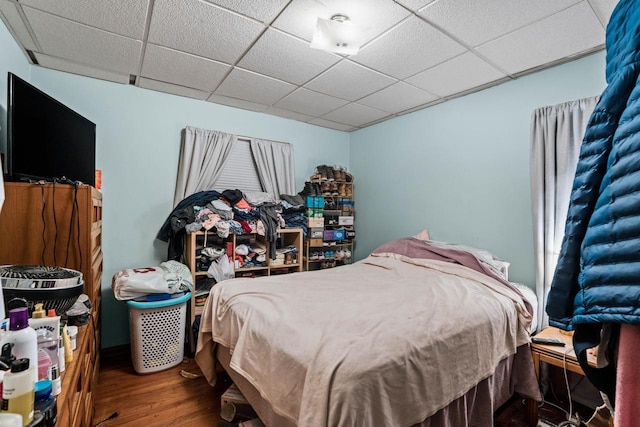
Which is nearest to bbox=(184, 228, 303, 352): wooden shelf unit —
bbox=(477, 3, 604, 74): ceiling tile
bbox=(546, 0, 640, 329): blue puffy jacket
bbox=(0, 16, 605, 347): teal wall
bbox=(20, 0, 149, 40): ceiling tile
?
bbox=(0, 16, 605, 347): teal wall

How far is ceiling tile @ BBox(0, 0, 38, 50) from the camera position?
1.73 meters

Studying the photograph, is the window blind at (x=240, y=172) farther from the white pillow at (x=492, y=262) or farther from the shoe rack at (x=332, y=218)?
the white pillow at (x=492, y=262)

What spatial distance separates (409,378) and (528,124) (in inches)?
94.7

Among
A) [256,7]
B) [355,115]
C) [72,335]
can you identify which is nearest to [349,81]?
[355,115]

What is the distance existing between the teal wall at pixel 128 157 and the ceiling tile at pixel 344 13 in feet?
5.71

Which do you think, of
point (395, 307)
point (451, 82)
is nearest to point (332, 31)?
point (451, 82)

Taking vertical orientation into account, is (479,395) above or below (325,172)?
below

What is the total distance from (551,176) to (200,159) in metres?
3.23

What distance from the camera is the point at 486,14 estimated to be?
1.75 m

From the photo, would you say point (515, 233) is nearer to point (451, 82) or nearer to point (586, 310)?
point (451, 82)

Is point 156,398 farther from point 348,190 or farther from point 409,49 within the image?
point 409,49

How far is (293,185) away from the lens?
3.74m

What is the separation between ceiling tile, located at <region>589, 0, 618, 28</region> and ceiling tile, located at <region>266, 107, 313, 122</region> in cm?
266

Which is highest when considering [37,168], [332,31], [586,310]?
[332,31]
